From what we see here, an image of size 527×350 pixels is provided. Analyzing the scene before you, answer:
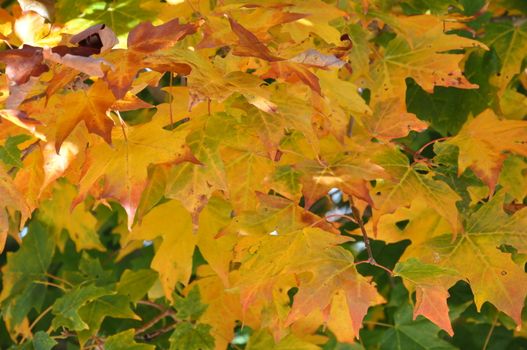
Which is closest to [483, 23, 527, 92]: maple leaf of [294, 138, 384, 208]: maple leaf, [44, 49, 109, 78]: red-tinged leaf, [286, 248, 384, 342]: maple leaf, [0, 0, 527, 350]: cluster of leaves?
[0, 0, 527, 350]: cluster of leaves

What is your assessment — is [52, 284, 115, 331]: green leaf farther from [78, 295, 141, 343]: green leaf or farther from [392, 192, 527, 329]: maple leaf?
[392, 192, 527, 329]: maple leaf

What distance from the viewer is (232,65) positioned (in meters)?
1.27

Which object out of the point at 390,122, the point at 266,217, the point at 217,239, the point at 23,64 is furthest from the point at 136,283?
the point at 23,64

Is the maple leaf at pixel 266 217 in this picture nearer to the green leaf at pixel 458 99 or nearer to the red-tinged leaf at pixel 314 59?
the red-tinged leaf at pixel 314 59

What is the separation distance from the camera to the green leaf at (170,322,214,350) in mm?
1673

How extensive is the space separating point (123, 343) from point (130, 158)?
452 millimetres

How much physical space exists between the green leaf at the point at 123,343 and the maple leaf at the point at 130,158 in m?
0.42

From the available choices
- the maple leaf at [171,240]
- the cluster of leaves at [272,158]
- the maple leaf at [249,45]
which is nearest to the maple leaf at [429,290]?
the cluster of leaves at [272,158]

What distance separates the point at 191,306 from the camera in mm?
1676

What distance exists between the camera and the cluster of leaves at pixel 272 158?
1208 millimetres

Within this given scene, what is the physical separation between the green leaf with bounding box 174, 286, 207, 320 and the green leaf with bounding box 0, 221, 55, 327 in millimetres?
364

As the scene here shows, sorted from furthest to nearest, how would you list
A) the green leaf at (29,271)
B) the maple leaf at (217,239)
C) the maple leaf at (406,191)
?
the green leaf at (29,271) → the maple leaf at (217,239) → the maple leaf at (406,191)

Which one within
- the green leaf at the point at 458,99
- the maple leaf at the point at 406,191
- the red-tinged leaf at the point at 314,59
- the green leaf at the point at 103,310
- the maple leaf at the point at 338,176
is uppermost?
the red-tinged leaf at the point at 314,59

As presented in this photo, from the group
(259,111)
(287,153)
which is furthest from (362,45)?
(259,111)
